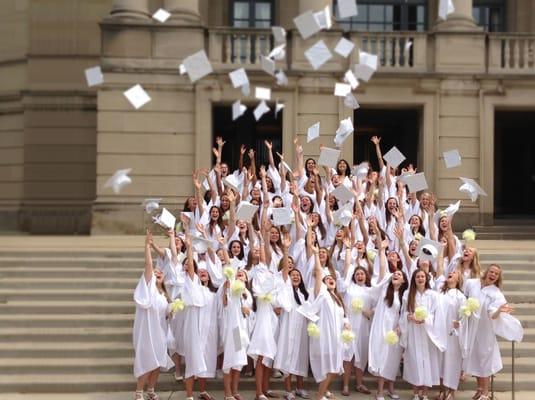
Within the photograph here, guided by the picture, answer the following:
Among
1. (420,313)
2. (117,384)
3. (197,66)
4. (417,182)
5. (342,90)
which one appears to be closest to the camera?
(420,313)

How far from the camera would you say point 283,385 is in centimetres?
970

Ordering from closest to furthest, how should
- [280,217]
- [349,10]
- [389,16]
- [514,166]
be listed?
[280,217]
[349,10]
[389,16]
[514,166]

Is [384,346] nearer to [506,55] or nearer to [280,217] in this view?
[280,217]

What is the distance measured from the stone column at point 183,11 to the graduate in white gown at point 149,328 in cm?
1119

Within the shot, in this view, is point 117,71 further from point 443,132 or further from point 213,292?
point 213,292

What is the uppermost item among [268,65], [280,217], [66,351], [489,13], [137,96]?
[489,13]

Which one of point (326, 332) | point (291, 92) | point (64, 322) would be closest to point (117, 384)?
point (64, 322)

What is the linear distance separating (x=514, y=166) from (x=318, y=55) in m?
9.66

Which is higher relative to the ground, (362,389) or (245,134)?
(245,134)

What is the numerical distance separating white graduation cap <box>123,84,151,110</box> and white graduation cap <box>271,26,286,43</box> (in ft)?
11.8

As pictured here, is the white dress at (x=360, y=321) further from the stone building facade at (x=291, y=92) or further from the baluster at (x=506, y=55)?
the baluster at (x=506, y=55)

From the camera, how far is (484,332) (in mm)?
9070

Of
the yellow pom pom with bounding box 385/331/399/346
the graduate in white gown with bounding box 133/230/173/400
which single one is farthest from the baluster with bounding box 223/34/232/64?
the yellow pom pom with bounding box 385/331/399/346

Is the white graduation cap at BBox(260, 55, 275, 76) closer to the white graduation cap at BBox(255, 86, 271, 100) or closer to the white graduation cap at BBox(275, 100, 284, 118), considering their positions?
the white graduation cap at BBox(255, 86, 271, 100)
